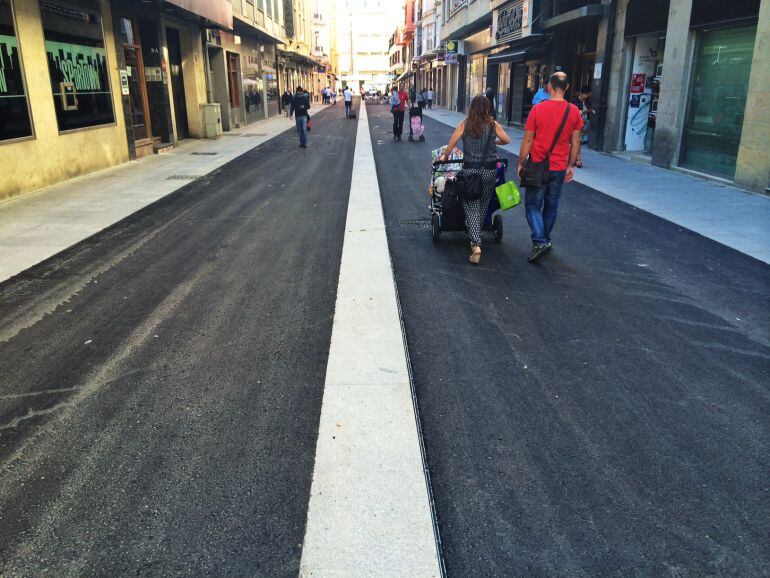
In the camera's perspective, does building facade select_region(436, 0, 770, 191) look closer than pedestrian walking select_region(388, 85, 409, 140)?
Yes

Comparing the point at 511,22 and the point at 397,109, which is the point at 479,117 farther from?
the point at 511,22

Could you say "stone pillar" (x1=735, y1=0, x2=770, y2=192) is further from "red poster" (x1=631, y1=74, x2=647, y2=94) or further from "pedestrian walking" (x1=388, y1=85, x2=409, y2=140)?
"pedestrian walking" (x1=388, y1=85, x2=409, y2=140)

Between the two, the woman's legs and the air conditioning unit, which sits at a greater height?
the air conditioning unit

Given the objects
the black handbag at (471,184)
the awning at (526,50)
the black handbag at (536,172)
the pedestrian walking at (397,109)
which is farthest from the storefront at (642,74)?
the black handbag at (471,184)

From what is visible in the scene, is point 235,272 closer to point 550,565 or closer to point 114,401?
point 114,401

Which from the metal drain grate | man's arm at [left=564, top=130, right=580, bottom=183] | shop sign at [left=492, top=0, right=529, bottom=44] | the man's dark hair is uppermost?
shop sign at [left=492, top=0, right=529, bottom=44]

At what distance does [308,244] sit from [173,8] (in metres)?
13.3

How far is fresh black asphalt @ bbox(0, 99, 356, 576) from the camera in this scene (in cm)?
241

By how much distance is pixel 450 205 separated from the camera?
655 centimetres

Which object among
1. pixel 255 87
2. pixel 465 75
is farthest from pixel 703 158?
pixel 465 75

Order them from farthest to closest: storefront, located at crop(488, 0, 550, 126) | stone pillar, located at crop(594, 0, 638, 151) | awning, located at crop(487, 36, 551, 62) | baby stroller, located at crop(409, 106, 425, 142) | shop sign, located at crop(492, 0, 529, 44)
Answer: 1. awning, located at crop(487, 36, 551, 62)
2. storefront, located at crop(488, 0, 550, 126)
3. shop sign, located at crop(492, 0, 529, 44)
4. baby stroller, located at crop(409, 106, 425, 142)
5. stone pillar, located at crop(594, 0, 638, 151)

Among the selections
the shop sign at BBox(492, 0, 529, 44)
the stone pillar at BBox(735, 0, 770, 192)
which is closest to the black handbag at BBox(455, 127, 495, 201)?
the stone pillar at BBox(735, 0, 770, 192)

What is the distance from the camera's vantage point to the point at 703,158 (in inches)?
470

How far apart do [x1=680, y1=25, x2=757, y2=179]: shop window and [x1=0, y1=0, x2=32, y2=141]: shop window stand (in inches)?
510
